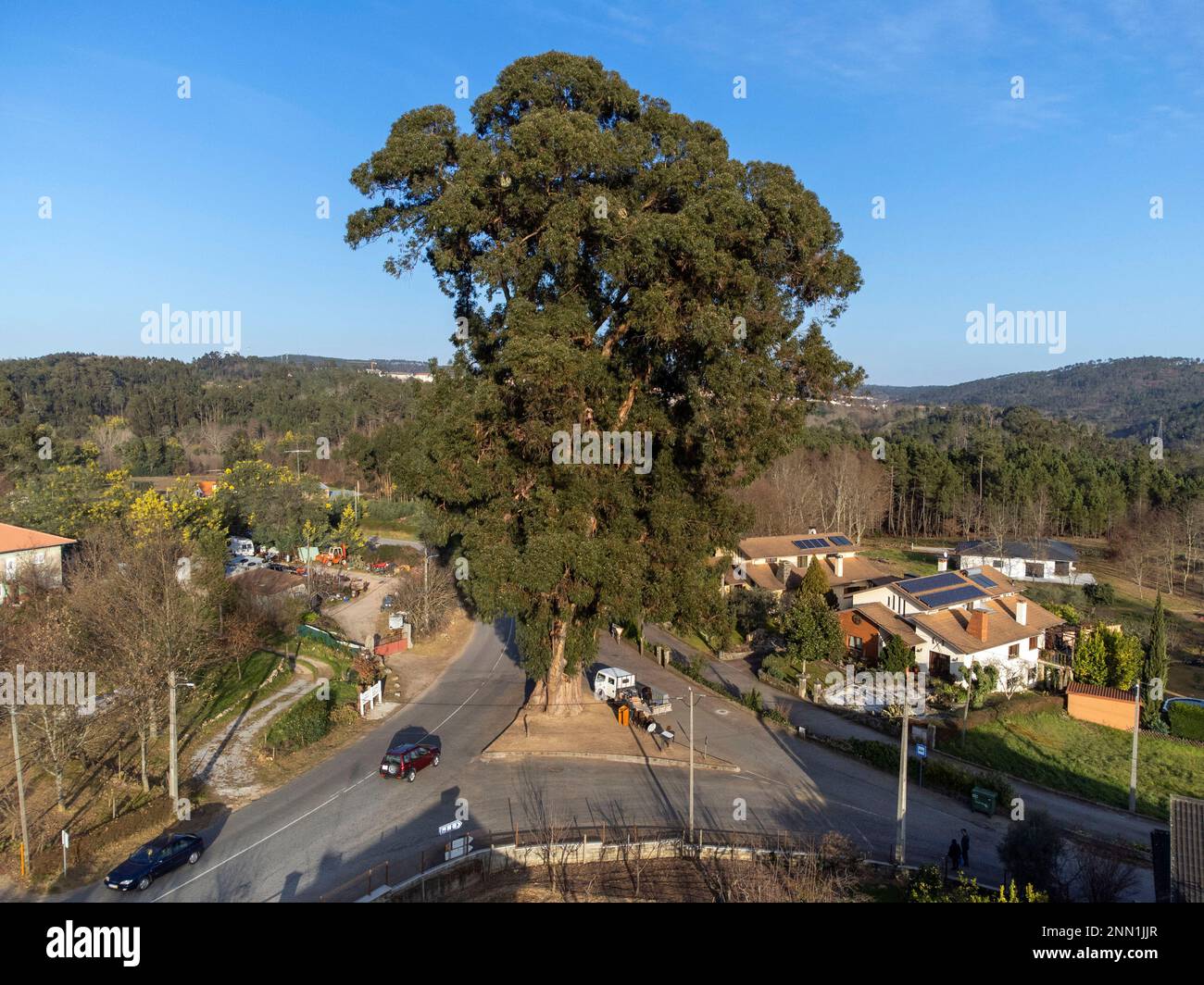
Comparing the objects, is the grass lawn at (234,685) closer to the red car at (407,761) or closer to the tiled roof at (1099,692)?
the red car at (407,761)

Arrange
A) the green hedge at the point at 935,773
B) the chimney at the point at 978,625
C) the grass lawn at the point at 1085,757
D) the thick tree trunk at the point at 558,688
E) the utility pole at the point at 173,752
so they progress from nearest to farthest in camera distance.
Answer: the utility pole at the point at 173,752 → the green hedge at the point at 935,773 → the grass lawn at the point at 1085,757 → the thick tree trunk at the point at 558,688 → the chimney at the point at 978,625

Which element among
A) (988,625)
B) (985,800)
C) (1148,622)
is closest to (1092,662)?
(988,625)

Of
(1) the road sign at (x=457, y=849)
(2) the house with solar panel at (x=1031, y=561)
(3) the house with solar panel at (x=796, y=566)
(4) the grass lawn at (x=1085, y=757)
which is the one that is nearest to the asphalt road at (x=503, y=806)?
(1) the road sign at (x=457, y=849)

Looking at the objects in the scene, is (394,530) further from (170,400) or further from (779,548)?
(170,400)

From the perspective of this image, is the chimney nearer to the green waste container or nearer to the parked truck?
the green waste container

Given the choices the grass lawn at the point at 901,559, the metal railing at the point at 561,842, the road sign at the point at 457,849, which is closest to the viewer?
the metal railing at the point at 561,842

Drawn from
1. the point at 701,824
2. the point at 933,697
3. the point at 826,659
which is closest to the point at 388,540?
the point at 826,659
